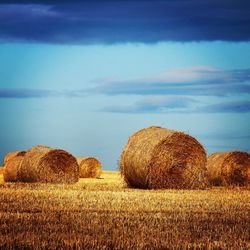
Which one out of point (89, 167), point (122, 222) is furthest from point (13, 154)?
point (122, 222)

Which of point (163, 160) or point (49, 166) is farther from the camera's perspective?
point (49, 166)

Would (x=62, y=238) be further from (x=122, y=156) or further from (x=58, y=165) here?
(x=58, y=165)

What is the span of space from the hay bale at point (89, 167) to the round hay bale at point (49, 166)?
7939 mm

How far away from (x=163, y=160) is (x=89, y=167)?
12.1 m

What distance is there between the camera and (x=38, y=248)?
6.75m

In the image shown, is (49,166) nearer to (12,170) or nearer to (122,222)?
(12,170)

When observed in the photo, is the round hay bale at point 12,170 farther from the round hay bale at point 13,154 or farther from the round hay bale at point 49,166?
the round hay bale at point 13,154

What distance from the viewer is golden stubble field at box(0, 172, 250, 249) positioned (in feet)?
23.4

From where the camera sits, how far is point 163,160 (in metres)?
17.3

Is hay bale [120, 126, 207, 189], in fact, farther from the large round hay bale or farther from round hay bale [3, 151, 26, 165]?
round hay bale [3, 151, 26, 165]

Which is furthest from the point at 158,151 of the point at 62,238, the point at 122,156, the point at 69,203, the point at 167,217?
the point at 62,238

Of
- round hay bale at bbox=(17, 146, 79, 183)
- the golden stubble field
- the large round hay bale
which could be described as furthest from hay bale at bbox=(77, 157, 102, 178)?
the golden stubble field

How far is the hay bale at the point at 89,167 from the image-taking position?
1139 inches

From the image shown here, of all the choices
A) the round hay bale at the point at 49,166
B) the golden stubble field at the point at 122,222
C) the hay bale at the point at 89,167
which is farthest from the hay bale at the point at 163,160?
the hay bale at the point at 89,167
